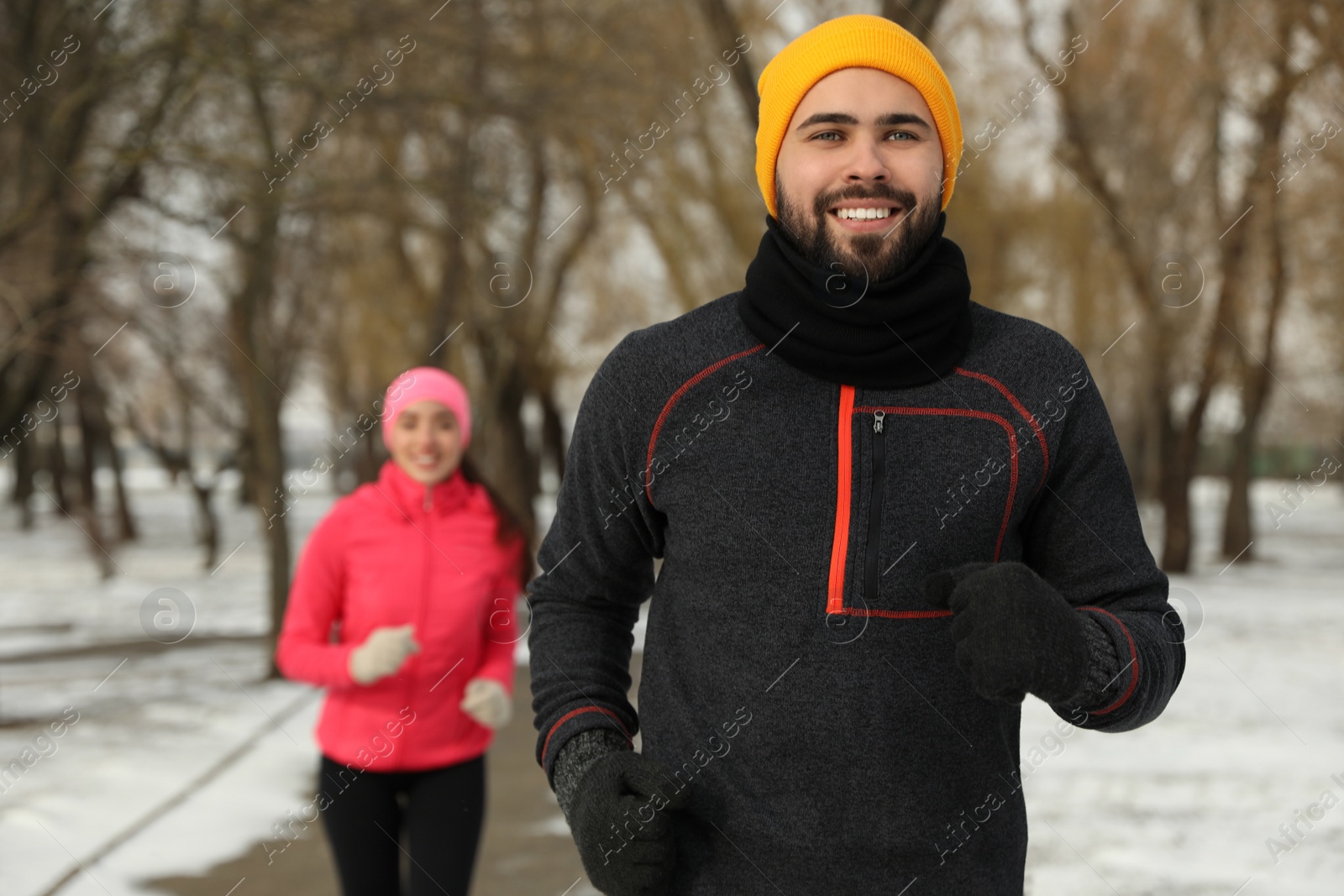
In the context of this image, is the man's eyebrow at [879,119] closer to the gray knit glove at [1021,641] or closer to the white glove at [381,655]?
the gray knit glove at [1021,641]

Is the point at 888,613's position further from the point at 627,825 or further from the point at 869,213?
the point at 869,213

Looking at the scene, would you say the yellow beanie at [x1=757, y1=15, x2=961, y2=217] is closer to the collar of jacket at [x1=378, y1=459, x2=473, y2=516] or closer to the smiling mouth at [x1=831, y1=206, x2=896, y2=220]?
the smiling mouth at [x1=831, y1=206, x2=896, y2=220]

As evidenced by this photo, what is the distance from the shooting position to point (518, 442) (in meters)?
18.6

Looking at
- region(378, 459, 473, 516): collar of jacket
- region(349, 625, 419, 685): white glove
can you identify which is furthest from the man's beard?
region(378, 459, 473, 516): collar of jacket

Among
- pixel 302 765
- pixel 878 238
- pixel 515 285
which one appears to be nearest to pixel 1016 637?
pixel 878 238

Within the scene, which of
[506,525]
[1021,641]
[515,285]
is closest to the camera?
[1021,641]

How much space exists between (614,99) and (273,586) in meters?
4.63

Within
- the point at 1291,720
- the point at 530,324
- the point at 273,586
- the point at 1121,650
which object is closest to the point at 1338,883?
the point at 1291,720

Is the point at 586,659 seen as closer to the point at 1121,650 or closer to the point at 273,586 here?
the point at 1121,650

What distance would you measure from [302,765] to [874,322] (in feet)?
17.5

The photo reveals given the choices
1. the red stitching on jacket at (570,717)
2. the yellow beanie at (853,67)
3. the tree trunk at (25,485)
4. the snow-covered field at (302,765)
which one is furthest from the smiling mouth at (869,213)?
the tree trunk at (25,485)

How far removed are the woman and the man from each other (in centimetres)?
167

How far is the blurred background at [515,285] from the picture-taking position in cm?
557

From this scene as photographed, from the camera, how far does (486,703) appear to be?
3.30 m
